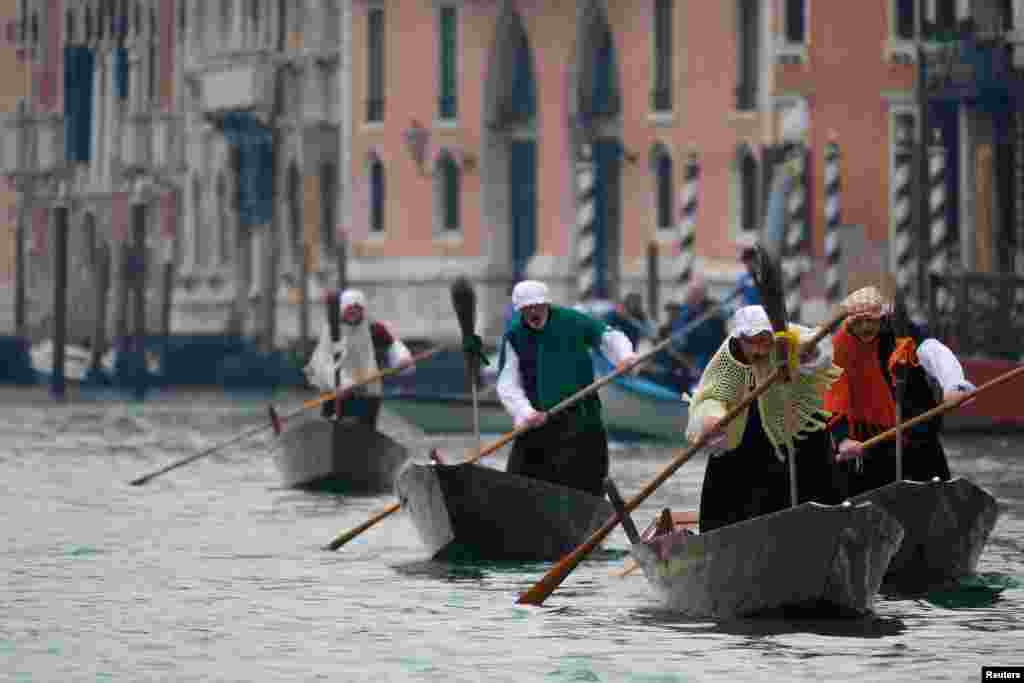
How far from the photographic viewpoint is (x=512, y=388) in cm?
2105

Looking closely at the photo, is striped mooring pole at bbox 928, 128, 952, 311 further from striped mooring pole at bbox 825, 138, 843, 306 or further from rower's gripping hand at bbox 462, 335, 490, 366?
rower's gripping hand at bbox 462, 335, 490, 366

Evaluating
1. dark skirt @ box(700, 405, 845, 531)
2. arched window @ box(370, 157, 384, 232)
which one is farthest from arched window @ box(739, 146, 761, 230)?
dark skirt @ box(700, 405, 845, 531)

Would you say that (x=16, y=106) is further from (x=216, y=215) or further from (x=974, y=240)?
(x=974, y=240)

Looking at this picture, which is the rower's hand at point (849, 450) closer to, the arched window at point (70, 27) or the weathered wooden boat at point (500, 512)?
the weathered wooden boat at point (500, 512)

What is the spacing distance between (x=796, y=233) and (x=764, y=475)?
109 ft

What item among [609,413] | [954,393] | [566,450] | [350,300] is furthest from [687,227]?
[954,393]

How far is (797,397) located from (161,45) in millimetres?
60415

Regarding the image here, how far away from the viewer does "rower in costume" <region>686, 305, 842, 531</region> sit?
56.1ft

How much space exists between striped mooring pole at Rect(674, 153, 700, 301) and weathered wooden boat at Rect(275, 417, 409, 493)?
82.5 ft

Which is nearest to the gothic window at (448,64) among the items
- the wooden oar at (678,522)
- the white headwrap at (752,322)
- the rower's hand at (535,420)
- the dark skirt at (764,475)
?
the rower's hand at (535,420)

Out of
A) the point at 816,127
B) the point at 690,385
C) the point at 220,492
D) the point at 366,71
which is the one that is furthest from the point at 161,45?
the point at 220,492

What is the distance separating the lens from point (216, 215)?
69.9 metres

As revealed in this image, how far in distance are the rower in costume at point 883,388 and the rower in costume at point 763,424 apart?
156cm

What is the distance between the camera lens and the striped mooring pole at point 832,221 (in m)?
50.1
